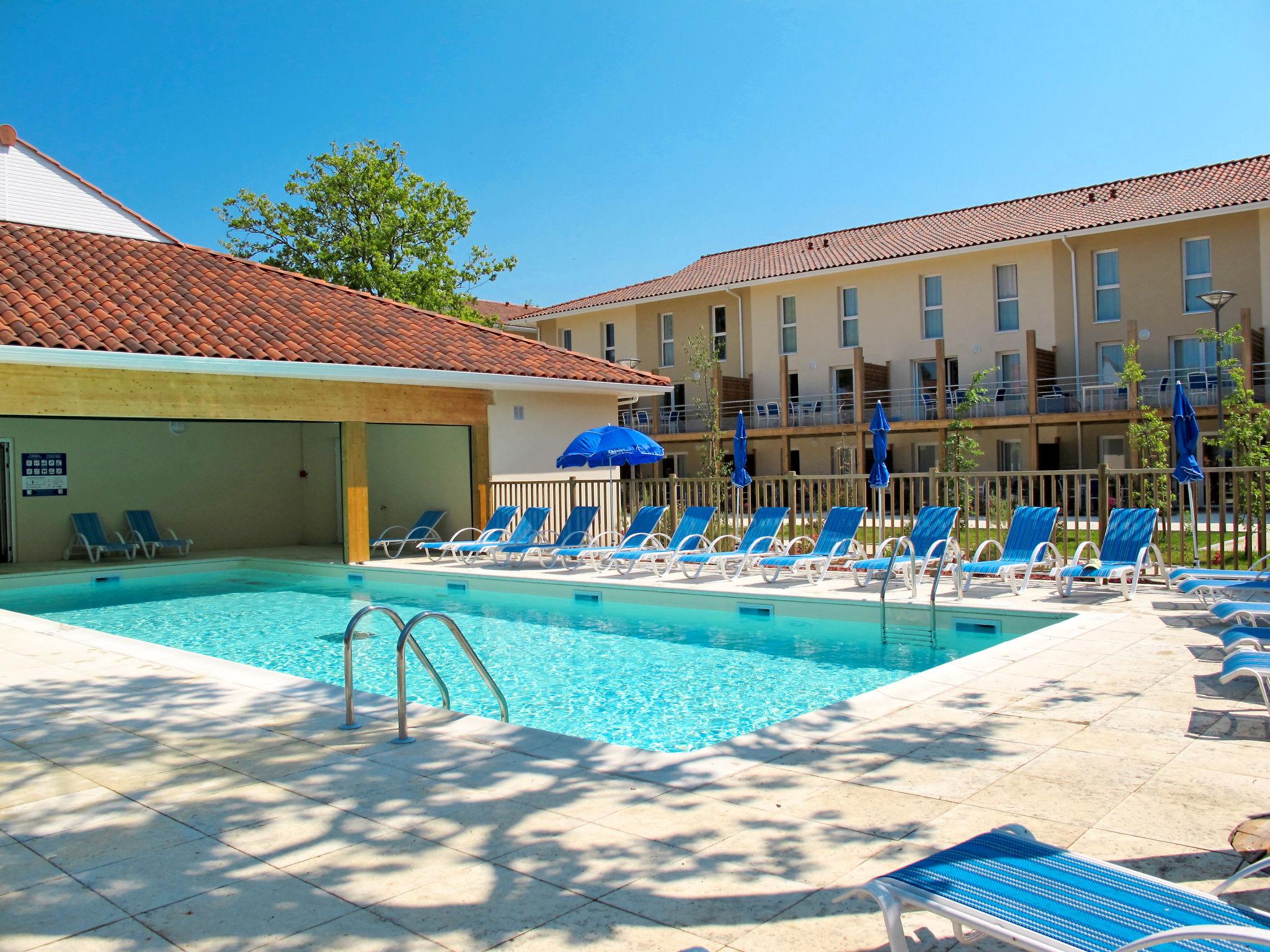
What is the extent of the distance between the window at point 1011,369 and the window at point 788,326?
7.13 m

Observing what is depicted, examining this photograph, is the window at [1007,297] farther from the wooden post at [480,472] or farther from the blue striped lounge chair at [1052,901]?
the blue striped lounge chair at [1052,901]

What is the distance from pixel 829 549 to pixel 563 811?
28.1ft

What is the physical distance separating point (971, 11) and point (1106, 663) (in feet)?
29.7

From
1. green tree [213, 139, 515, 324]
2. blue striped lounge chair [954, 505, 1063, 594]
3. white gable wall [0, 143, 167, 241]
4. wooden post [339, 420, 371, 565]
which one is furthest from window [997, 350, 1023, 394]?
white gable wall [0, 143, 167, 241]

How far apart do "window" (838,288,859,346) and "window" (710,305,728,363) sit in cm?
461

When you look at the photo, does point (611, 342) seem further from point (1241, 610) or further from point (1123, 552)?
point (1241, 610)

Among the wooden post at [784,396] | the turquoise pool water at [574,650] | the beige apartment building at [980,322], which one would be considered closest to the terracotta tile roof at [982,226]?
the beige apartment building at [980,322]

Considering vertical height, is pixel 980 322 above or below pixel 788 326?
below

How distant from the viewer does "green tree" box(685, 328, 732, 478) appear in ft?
81.6

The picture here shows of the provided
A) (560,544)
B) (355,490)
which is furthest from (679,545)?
(355,490)

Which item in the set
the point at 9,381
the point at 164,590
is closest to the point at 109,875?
the point at 9,381

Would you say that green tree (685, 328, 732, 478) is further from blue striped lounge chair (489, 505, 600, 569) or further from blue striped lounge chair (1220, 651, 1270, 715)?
blue striped lounge chair (1220, 651, 1270, 715)

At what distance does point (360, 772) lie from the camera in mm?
4660

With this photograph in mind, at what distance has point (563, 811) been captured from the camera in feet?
13.3
